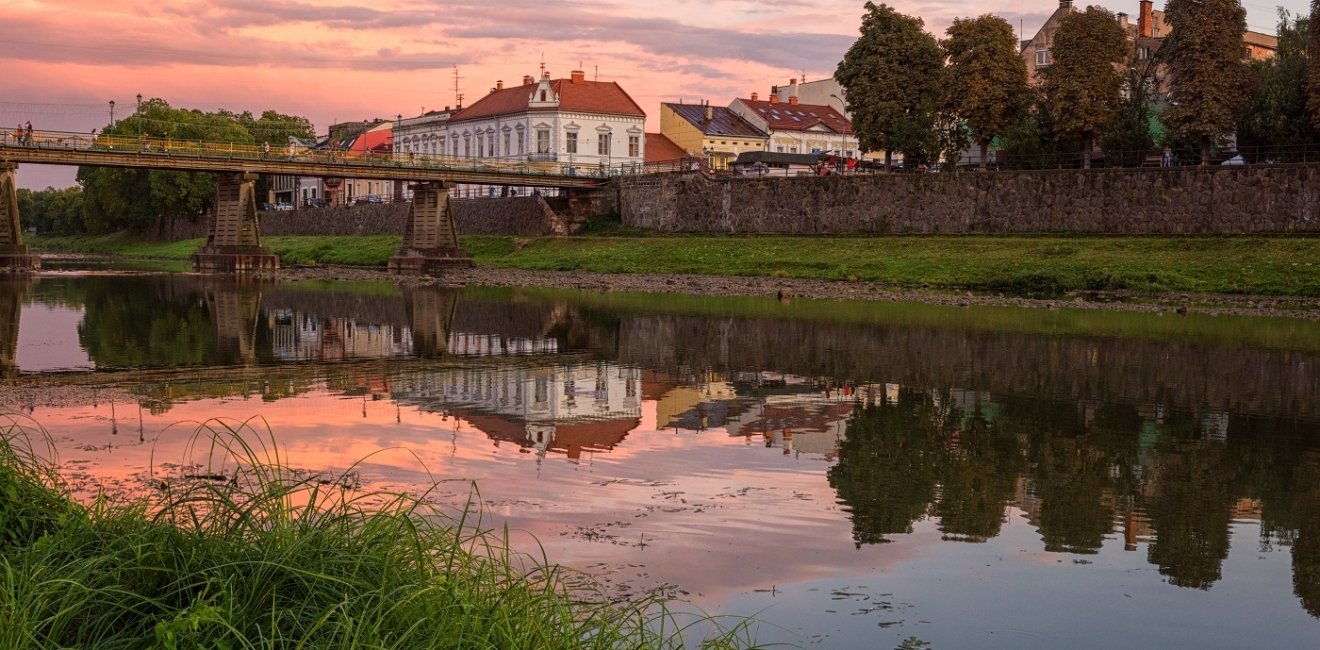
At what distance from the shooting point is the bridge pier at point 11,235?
72.1 metres

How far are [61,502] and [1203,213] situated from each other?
2250 inches

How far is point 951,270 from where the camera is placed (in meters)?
58.4

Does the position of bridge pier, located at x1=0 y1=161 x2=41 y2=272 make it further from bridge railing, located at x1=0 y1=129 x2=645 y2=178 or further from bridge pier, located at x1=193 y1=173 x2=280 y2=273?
bridge pier, located at x1=193 y1=173 x2=280 y2=273

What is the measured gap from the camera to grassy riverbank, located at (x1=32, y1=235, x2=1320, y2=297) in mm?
51000

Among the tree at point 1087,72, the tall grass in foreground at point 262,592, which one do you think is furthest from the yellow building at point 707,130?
the tall grass in foreground at point 262,592

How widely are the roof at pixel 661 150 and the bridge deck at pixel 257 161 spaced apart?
77.7 feet

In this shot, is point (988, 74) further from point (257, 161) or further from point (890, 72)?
point (257, 161)

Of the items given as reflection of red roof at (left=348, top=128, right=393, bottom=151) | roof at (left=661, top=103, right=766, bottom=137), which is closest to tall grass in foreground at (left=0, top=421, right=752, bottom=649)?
roof at (left=661, top=103, right=766, bottom=137)

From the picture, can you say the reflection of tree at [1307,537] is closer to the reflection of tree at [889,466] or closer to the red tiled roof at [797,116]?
the reflection of tree at [889,466]

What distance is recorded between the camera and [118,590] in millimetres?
8102

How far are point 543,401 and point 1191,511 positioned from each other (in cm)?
1177

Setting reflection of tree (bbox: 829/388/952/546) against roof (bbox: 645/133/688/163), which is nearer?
reflection of tree (bbox: 829/388/952/546)

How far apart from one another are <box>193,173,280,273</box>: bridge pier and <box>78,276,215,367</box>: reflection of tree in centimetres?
1963

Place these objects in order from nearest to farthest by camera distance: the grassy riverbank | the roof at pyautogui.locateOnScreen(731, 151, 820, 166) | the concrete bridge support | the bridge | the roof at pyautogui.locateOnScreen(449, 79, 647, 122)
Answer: the concrete bridge support, the grassy riverbank, the bridge, the roof at pyautogui.locateOnScreen(731, 151, 820, 166), the roof at pyautogui.locateOnScreen(449, 79, 647, 122)
